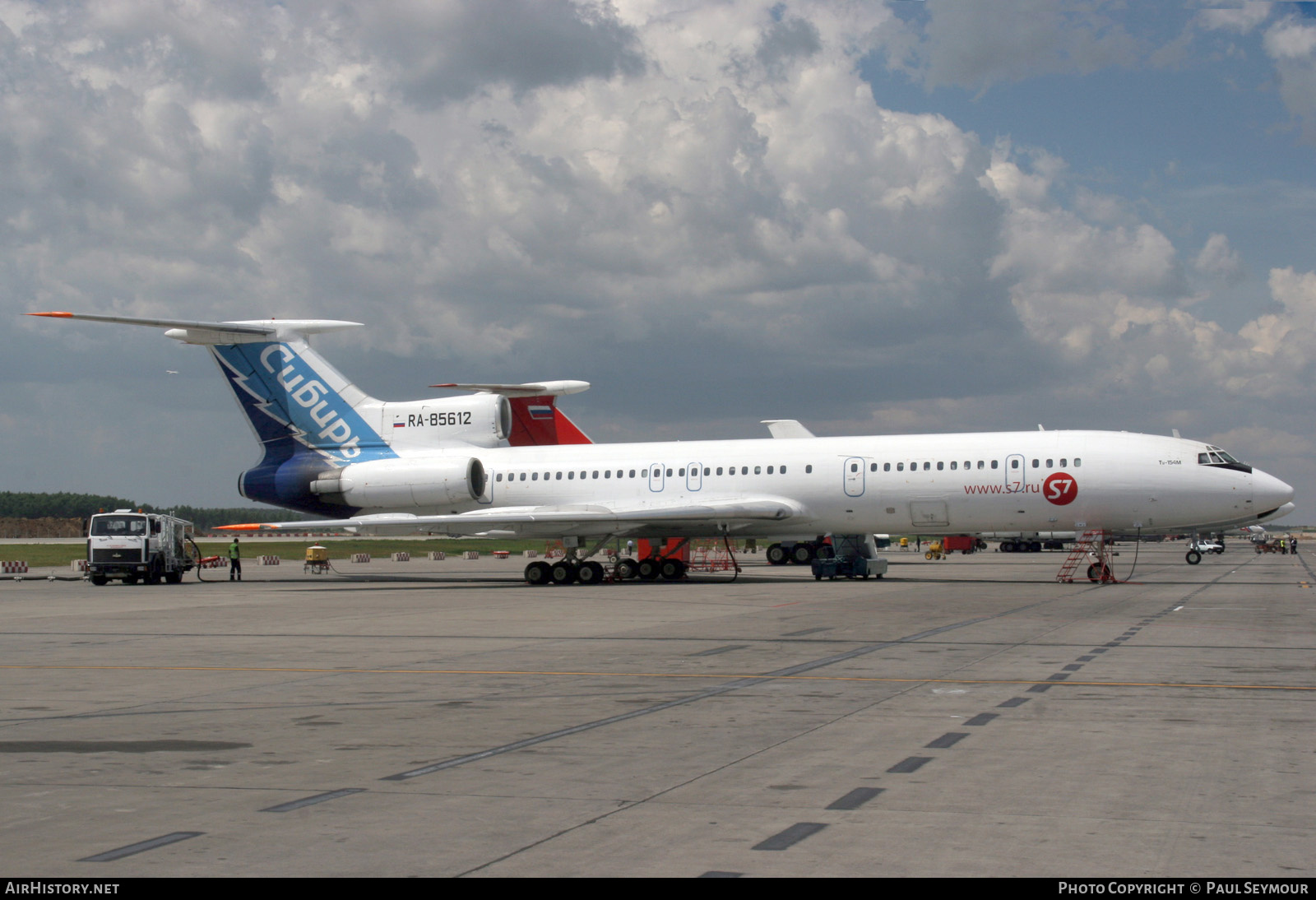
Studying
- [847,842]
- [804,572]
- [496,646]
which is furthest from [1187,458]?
[847,842]

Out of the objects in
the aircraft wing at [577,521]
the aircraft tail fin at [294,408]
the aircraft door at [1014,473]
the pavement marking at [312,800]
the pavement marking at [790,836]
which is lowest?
the pavement marking at [790,836]

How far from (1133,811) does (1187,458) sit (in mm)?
28173

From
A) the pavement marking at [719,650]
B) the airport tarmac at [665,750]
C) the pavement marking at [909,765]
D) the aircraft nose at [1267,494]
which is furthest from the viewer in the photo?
the aircraft nose at [1267,494]

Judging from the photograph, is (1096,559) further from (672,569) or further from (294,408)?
(294,408)

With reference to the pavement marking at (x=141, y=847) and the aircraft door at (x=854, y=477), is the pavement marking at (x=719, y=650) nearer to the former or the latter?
the pavement marking at (x=141, y=847)

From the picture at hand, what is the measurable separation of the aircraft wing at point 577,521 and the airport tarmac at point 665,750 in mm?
14418

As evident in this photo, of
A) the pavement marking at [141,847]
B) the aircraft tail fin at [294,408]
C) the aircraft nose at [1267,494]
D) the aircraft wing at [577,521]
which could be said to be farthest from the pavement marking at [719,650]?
the aircraft tail fin at [294,408]

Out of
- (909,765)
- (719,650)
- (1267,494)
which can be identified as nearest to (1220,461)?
(1267,494)

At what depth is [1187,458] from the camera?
3250 centimetres

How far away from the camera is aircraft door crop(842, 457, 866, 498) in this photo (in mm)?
34812

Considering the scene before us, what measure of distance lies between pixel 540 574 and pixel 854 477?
1006 centimetres

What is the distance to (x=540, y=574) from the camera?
36625mm

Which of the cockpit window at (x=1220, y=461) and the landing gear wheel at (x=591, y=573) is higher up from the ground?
the cockpit window at (x=1220, y=461)

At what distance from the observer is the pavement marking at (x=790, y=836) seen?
6.27 metres
